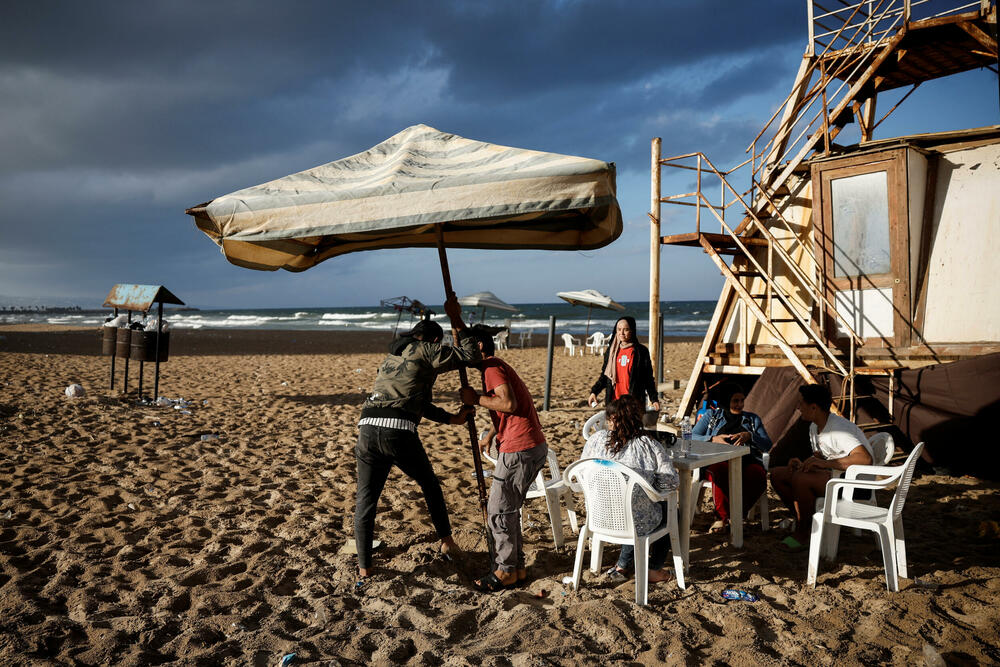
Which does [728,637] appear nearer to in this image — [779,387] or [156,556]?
[156,556]

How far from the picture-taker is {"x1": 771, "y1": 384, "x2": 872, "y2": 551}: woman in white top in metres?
4.36

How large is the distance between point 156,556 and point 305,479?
83.3 inches

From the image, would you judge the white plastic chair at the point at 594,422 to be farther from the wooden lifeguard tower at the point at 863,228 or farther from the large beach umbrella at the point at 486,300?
the large beach umbrella at the point at 486,300

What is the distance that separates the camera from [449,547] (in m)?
4.45

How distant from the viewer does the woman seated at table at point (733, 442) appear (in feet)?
16.3

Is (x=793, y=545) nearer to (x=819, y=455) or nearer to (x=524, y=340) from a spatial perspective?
(x=819, y=455)

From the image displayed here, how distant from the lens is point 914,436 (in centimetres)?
679

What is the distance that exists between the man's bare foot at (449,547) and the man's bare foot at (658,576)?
138 cm

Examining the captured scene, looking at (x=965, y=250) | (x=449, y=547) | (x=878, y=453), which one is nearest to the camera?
(x=449, y=547)

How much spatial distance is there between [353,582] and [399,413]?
1178mm

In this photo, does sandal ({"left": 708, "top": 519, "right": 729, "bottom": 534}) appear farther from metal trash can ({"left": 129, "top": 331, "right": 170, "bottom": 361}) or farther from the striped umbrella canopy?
metal trash can ({"left": 129, "top": 331, "right": 170, "bottom": 361})

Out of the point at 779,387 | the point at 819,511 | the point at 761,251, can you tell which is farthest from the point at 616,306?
the point at 819,511

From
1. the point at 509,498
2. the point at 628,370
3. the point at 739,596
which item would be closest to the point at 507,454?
the point at 509,498

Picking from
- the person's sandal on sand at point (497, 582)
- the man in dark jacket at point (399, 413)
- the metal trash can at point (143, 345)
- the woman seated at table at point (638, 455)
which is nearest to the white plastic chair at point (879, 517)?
the woman seated at table at point (638, 455)
